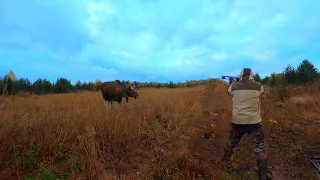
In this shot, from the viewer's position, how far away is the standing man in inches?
212

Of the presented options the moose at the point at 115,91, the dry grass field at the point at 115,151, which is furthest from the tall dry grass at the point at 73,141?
the moose at the point at 115,91

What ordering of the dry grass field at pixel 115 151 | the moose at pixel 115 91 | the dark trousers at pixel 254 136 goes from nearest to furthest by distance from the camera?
the dry grass field at pixel 115 151 → the dark trousers at pixel 254 136 → the moose at pixel 115 91

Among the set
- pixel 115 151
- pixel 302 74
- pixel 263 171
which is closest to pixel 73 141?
pixel 115 151

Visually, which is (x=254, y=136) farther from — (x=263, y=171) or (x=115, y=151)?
(x=115, y=151)

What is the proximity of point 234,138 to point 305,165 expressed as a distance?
1775 millimetres

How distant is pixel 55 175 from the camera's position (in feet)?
14.9

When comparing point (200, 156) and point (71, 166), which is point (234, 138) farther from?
point (71, 166)

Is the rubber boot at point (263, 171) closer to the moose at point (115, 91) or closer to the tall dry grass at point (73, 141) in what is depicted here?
the tall dry grass at point (73, 141)

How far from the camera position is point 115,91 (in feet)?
42.4

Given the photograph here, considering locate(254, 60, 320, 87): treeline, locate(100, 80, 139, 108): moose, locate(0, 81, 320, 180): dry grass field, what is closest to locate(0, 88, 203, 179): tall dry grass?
locate(0, 81, 320, 180): dry grass field

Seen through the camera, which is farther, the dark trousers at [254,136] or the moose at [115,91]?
the moose at [115,91]

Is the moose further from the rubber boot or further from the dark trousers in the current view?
the rubber boot

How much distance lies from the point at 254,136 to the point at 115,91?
860 centimetres

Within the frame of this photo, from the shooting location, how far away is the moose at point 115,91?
1293 centimetres
